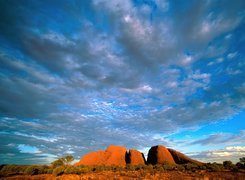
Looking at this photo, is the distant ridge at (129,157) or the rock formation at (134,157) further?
the rock formation at (134,157)

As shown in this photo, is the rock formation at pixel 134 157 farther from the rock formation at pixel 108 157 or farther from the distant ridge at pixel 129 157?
the rock formation at pixel 108 157

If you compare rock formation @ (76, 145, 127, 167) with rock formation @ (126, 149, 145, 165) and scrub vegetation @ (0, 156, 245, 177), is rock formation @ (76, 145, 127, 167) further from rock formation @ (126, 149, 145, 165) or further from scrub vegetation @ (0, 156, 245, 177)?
scrub vegetation @ (0, 156, 245, 177)

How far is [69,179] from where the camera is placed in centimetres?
2692

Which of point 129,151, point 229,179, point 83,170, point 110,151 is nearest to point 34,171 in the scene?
point 83,170

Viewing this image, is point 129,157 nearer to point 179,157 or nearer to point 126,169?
point 179,157

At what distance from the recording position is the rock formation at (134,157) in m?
72.8

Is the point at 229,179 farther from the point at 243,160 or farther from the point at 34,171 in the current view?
the point at 34,171

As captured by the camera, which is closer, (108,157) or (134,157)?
(134,157)

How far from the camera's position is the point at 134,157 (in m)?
75.0

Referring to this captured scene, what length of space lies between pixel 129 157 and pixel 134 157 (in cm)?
250

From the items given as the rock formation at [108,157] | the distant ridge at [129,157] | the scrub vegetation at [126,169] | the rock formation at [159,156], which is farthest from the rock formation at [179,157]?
the rock formation at [108,157]

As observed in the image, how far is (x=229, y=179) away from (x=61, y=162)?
5903 cm

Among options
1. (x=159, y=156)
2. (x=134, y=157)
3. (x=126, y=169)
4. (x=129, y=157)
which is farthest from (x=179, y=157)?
(x=126, y=169)

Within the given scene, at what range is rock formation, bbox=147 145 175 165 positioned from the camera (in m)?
67.7
